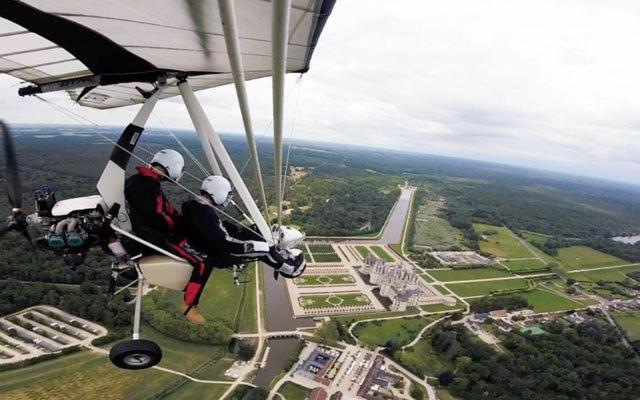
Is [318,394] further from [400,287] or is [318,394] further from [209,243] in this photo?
[209,243]

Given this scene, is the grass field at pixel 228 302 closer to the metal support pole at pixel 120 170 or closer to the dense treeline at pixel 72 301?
the dense treeline at pixel 72 301

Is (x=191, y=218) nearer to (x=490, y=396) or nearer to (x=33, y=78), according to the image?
(x=33, y=78)

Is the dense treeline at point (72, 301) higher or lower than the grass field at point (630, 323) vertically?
higher

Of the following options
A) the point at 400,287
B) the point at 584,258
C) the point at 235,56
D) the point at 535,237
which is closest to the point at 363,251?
the point at 400,287

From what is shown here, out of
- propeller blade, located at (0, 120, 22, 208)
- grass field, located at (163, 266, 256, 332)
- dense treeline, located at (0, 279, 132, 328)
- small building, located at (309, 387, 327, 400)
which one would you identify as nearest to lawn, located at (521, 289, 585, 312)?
small building, located at (309, 387, 327, 400)

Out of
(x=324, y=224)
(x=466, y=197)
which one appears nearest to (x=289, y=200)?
(x=324, y=224)

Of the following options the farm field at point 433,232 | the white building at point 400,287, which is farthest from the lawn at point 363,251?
the farm field at point 433,232
